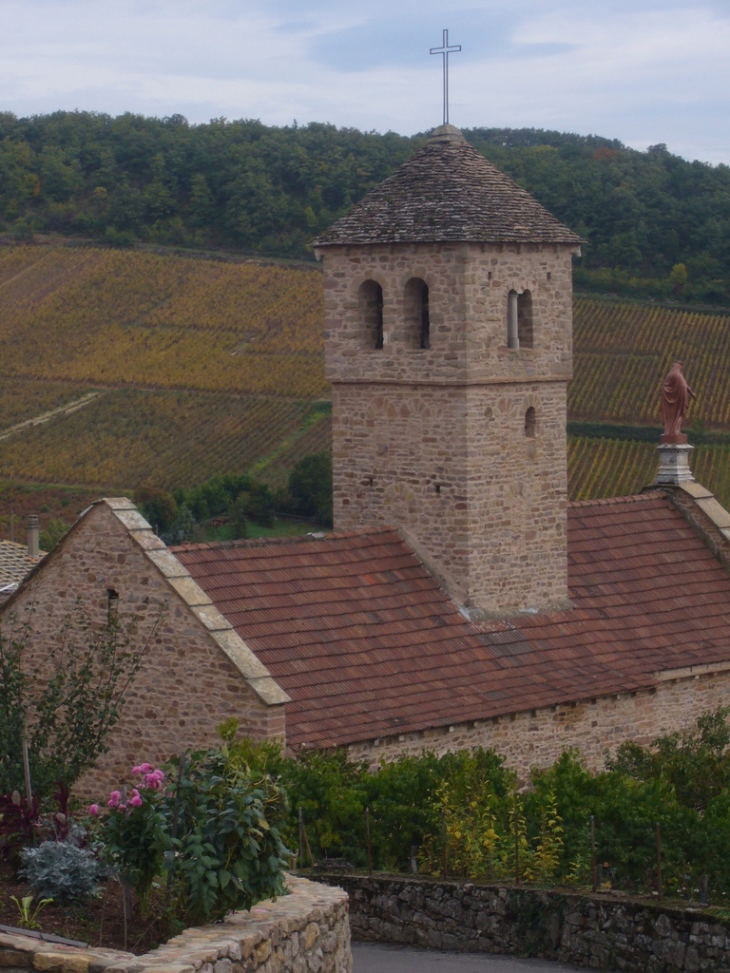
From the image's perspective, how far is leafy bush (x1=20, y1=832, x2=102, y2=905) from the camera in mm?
11344

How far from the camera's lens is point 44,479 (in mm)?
62562

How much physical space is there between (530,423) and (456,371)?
1.50 m

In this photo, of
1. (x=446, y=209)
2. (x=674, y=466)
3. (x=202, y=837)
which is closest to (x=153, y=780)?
→ (x=202, y=837)

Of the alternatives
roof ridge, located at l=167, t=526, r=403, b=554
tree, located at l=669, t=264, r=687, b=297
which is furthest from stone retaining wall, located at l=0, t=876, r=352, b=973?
tree, located at l=669, t=264, r=687, b=297

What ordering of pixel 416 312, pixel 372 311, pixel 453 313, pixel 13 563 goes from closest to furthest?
pixel 453 313, pixel 416 312, pixel 372 311, pixel 13 563

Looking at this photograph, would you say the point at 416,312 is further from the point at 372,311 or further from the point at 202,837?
the point at 202,837

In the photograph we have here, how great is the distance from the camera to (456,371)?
2106 centimetres

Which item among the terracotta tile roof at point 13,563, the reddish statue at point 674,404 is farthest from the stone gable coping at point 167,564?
the terracotta tile roof at point 13,563

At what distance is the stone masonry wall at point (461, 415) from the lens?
21109 millimetres

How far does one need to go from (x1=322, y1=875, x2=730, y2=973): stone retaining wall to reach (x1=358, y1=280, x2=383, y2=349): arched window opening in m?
8.44

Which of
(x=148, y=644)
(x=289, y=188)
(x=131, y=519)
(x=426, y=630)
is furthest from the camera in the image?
(x=289, y=188)

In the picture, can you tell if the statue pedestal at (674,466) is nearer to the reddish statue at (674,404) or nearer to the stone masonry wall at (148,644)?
the reddish statue at (674,404)

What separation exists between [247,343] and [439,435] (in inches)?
2007

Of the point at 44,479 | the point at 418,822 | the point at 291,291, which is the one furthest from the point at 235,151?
the point at 418,822
